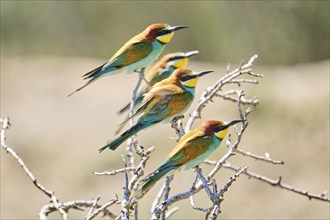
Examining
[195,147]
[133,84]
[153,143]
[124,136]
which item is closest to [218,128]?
[195,147]

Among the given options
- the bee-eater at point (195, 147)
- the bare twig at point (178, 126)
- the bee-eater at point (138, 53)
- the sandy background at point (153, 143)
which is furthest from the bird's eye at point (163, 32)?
the sandy background at point (153, 143)

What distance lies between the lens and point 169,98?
1.53 meters

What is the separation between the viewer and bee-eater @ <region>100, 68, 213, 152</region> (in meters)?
1.49

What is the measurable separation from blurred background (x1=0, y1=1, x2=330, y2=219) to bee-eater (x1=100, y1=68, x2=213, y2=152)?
6.92 ft

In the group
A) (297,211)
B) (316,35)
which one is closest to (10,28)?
(316,35)

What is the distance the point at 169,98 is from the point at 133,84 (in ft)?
10.8

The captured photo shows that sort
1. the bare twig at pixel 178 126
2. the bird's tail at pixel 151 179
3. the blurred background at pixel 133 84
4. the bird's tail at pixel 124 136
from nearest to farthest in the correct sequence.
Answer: the bird's tail at pixel 151 179
the bird's tail at pixel 124 136
the bare twig at pixel 178 126
the blurred background at pixel 133 84

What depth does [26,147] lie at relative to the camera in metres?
4.52

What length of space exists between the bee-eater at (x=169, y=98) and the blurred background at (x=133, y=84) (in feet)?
6.92

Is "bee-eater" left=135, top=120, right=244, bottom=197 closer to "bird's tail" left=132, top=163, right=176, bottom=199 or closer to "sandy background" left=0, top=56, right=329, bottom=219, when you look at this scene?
"bird's tail" left=132, top=163, right=176, bottom=199

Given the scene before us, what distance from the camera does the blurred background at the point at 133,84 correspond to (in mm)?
4113

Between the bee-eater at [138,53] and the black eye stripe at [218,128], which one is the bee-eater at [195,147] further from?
the bee-eater at [138,53]

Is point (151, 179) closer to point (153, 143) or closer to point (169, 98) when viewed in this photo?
point (169, 98)

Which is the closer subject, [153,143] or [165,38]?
[165,38]
